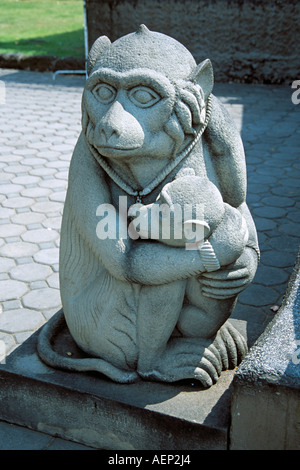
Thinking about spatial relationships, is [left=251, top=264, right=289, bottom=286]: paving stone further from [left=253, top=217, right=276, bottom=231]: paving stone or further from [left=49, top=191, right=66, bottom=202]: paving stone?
[left=49, top=191, right=66, bottom=202]: paving stone

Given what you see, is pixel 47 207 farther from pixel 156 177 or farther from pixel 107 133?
pixel 107 133

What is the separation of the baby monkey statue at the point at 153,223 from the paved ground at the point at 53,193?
21.9 inches

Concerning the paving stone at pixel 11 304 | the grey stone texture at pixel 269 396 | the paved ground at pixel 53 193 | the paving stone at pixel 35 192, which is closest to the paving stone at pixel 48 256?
the paved ground at pixel 53 193

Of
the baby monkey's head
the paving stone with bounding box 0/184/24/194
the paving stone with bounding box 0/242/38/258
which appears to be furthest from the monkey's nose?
the paving stone with bounding box 0/184/24/194

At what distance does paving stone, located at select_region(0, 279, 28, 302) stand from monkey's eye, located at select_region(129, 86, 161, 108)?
191 centimetres

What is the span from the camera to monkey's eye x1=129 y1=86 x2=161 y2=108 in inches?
87.7

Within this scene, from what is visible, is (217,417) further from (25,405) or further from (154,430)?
(25,405)

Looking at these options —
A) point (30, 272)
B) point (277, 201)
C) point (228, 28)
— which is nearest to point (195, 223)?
point (30, 272)

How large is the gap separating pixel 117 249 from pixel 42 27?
47.6 ft

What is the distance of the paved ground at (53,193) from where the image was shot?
3555 millimetres

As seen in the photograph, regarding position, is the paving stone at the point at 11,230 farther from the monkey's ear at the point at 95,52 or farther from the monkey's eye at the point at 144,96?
the monkey's eye at the point at 144,96

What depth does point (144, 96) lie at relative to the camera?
2238 mm

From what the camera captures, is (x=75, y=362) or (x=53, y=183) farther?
(x=53, y=183)
